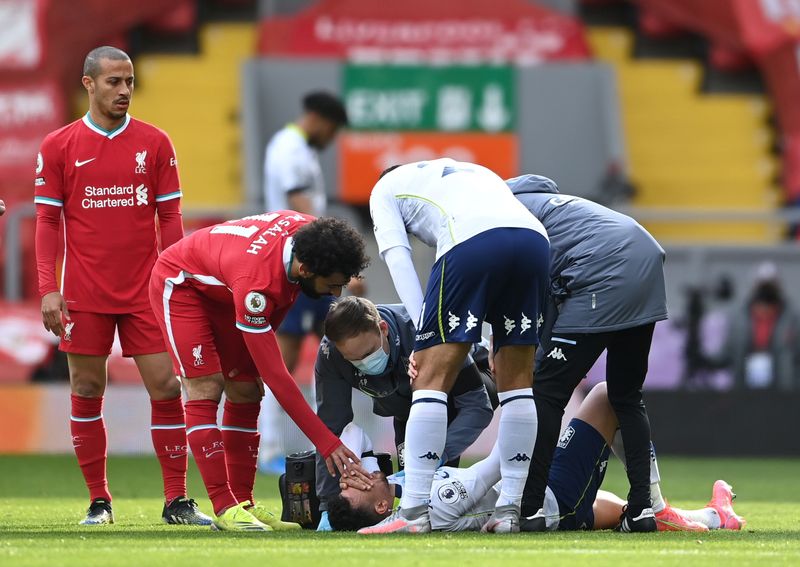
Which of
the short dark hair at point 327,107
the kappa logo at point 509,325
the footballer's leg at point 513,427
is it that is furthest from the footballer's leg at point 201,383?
the short dark hair at point 327,107

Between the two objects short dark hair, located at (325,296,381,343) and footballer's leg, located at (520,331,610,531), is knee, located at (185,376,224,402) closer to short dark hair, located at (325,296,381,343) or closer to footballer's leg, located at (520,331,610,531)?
short dark hair, located at (325,296,381,343)

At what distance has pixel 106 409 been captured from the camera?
12.0 metres

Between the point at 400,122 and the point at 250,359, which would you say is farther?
the point at 400,122

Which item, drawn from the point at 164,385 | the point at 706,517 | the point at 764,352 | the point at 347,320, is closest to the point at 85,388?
the point at 164,385

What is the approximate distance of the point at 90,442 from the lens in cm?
688

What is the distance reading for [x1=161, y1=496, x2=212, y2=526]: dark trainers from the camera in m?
6.59

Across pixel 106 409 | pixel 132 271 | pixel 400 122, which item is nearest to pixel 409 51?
pixel 400 122

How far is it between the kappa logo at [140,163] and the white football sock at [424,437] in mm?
1839

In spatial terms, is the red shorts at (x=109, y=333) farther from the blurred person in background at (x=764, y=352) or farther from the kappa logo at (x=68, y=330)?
the blurred person in background at (x=764, y=352)

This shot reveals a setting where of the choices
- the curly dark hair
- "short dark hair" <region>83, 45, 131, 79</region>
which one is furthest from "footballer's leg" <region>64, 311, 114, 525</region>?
the curly dark hair

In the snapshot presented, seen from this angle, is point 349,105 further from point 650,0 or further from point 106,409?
point 106,409

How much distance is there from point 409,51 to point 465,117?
1.94m

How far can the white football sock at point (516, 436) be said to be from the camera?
596 centimetres

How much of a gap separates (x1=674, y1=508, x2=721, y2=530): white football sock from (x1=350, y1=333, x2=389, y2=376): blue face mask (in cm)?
145
